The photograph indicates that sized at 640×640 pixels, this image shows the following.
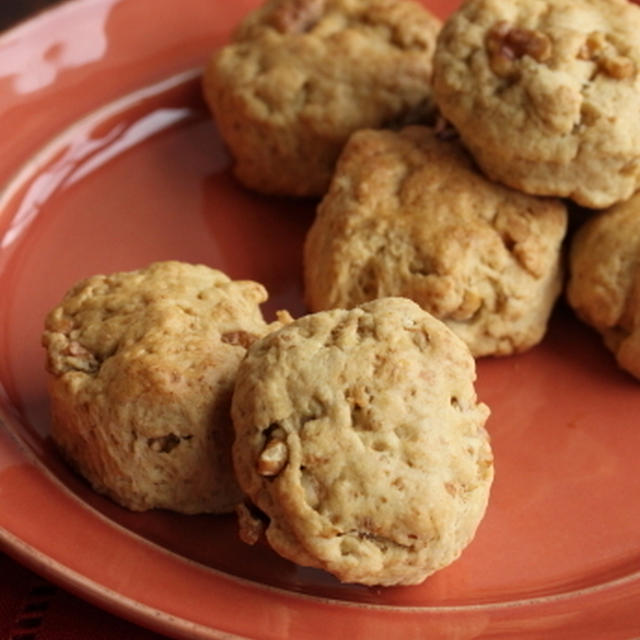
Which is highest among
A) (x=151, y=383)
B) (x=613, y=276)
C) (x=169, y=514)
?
(x=151, y=383)

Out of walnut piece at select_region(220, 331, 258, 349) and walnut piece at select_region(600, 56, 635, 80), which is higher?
walnut piece at select_region(600, 56, 635, 80)

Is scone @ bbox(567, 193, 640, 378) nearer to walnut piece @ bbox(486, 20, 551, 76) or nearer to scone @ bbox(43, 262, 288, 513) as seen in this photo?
walnut piece @ bbox(486, 20, 551, 76)

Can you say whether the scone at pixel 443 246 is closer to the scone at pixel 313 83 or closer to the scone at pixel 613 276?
the scone at pixel 613 276

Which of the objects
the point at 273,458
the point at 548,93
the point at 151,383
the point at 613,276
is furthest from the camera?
the point at 613,276

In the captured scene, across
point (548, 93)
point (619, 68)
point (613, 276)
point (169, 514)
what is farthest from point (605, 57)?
point (169, 514)

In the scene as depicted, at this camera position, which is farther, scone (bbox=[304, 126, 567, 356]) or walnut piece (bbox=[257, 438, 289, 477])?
scone (bbox=[304, 126, 567, 356])

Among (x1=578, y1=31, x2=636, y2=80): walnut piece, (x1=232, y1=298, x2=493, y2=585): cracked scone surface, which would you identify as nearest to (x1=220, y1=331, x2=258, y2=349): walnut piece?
(x1=232, y1=298, x2=493, y2=585): cracked scone surface

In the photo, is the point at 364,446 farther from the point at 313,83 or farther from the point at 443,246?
the point at 313,83
